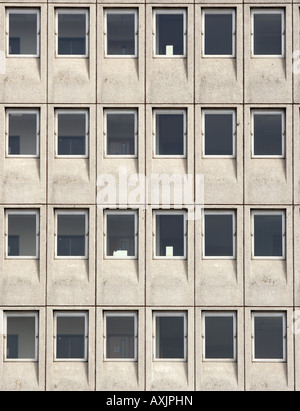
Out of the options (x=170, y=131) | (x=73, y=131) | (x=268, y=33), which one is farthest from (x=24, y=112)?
(x=268, y=33)

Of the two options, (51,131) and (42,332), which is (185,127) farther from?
(42,332)

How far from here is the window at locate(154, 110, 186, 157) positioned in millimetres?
37531

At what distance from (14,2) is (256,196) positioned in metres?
11.2

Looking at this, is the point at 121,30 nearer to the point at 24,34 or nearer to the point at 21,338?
the point at 24,34

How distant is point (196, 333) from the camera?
36.8 m

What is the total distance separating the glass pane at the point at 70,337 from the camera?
37.0 metres

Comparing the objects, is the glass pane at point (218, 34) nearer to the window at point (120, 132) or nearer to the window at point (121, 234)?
the window at point (120, 132)

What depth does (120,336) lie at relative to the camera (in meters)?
37.0

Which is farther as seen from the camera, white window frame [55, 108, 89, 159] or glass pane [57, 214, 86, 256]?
white window frame [55, 108, 89, 159]

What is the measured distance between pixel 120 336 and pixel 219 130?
8.22 m

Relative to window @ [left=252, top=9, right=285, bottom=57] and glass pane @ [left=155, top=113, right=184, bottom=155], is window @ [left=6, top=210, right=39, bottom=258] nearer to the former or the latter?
glass pane @ [left=155, top=113, right=184, bottom=155]

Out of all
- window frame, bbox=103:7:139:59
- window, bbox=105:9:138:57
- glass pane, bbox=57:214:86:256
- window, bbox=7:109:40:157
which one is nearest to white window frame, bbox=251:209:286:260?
glass pane, bbox=57:214:86:256

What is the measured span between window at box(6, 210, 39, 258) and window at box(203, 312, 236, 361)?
666cm
